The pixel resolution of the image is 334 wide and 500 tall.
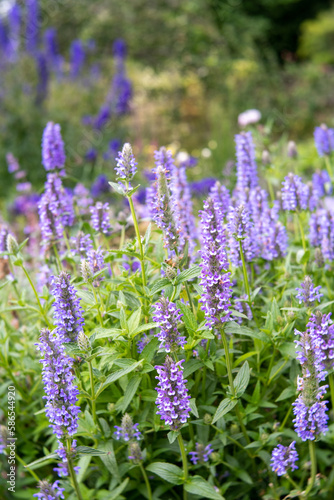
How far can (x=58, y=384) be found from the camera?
1.73 m

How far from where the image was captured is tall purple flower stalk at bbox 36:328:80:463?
1705 mm

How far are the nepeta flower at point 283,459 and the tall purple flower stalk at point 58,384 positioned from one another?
0.77 m

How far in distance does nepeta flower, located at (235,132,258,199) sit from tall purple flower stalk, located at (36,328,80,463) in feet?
4.80

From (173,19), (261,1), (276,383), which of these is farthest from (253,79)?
(276,383)

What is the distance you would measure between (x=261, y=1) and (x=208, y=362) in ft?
47.7

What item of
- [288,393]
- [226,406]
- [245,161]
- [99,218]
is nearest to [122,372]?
[226,406]

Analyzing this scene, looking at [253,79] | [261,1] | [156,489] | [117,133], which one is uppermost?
[261,1]

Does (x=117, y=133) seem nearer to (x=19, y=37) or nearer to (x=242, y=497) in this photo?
(x=19, y=37)

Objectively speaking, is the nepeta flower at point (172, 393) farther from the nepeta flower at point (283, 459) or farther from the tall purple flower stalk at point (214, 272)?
the nepeta flower at point (283, 459)

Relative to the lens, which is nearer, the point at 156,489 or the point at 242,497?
the point at 156,489

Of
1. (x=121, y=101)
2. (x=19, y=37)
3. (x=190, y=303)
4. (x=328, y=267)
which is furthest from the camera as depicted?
(x=19, y=37)

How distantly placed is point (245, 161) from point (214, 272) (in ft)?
4.22

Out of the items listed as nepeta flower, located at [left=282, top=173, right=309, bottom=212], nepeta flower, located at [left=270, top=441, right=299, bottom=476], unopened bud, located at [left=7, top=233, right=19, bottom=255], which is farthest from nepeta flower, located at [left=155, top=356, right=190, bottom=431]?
nepeta flower, located at [left=282, top=173, right=309, bottom=212]

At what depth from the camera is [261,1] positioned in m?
14.4
